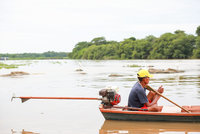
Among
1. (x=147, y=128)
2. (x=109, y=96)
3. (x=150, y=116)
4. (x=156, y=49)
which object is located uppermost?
(x=156, y=49)

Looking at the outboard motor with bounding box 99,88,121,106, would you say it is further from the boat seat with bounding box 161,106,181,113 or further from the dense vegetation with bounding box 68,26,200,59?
the dense vegetation with bounding box 68,26,200,59

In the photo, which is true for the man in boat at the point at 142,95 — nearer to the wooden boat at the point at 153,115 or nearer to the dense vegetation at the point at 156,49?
the wooden boat at the point at 153,115

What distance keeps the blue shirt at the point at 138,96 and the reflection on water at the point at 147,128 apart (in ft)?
1.65

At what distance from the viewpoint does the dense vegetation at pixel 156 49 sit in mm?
86562

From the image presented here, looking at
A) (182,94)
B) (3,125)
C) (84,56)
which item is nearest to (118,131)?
(3,125)

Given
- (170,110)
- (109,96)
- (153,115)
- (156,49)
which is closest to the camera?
(153,115)

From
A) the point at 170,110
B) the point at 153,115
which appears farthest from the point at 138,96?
the point at 170,110

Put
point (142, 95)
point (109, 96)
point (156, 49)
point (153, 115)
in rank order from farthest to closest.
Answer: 1. point (156, 49)
2. point (109, 96)
3. point (153, 115)
4. point (142, 95)

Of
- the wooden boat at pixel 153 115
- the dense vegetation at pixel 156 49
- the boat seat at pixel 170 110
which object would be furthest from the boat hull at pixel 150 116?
the dense vegetation at pixel 156 49

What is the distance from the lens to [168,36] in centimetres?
9812

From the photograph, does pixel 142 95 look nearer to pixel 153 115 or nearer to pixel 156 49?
pixel 153 115

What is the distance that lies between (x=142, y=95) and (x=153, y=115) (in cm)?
62

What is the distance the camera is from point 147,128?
7133mm

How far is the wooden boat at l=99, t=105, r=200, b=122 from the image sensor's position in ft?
23.5
